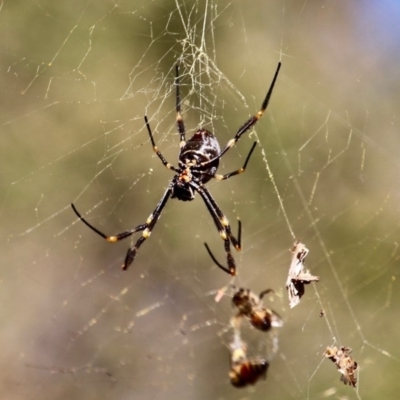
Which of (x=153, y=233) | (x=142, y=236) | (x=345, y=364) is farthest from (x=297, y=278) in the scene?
(x=153, y=233)

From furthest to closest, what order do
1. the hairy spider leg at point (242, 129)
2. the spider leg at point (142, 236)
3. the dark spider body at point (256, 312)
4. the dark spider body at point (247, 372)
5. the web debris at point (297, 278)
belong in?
the dark spider body at point (247, 372) < the dark spider body at point (256, 312) < the spider leg at point (142, 236) < the hairy spider leg at point (242, 129) < the web debris at point (297, 278)

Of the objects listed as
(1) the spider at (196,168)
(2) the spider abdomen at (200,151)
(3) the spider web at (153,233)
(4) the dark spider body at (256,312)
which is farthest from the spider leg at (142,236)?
(3) the spider web at (153,233)

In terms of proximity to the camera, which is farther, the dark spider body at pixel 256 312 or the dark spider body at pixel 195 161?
the dark spider body at pixel 256 312

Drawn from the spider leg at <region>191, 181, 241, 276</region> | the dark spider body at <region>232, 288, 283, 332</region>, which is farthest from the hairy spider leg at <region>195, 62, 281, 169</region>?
the dark spider body at <region>232, 288, 283, 332</region>

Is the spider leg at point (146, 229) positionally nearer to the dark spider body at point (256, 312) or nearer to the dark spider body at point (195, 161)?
the dark spider body at point (195, 161)

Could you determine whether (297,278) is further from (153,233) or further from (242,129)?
(153,233)

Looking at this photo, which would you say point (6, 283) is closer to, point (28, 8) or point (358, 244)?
point (28, 8)

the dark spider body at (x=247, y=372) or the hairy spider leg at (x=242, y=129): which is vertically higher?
the hairy spider leg at (x=242, y=129)

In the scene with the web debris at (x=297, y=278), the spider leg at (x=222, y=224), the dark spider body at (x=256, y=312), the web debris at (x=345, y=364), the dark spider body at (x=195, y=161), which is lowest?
the web debris at (x=345, y=364)
